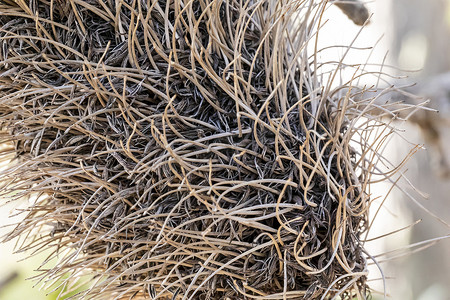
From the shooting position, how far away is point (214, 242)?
344mm

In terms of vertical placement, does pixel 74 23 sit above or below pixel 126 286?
above

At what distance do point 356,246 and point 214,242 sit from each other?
0.37ft

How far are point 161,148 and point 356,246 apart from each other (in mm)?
166

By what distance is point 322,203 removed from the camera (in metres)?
0.35

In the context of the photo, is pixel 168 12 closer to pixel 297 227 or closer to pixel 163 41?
pixel 163 41

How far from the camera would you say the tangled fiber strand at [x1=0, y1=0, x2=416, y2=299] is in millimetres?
341

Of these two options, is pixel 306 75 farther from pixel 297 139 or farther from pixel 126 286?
pixel 126 286

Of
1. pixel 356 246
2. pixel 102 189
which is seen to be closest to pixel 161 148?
pixel 102 189

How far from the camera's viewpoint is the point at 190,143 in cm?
34

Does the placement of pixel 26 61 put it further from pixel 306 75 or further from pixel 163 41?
pixel 306 75

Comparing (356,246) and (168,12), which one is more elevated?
(168,12)

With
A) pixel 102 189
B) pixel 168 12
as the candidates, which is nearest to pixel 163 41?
pixel 168 12

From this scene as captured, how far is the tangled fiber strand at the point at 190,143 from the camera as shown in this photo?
341mm

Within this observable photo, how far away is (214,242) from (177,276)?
5 centimetres
